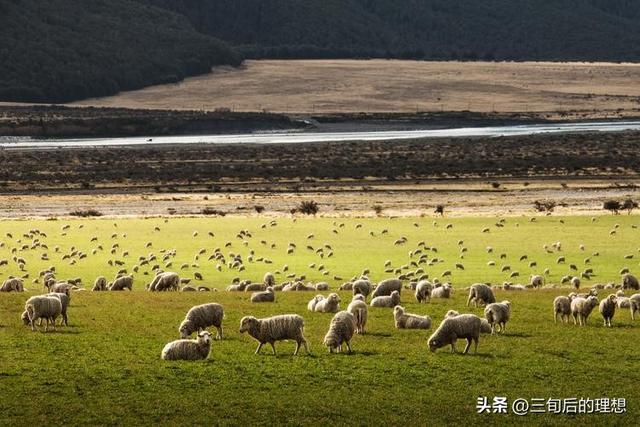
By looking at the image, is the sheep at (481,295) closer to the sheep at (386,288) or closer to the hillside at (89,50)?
the sheep at (386,288)

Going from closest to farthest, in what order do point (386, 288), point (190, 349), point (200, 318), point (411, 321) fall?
point (190, 349) < point (200, 318) < point (411, 321) < point (386, 288)

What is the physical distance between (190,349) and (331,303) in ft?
15.5

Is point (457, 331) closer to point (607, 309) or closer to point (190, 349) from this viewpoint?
point (607, 309)

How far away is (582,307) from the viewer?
2194 centimetres

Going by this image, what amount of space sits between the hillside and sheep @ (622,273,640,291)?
4646 inches

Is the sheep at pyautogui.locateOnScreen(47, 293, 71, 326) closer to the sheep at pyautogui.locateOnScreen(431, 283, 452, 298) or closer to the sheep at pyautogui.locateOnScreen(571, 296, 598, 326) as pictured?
the sheep at pyautogui.locateOnScreen(431, 283, 452, 298)

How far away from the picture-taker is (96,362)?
18.9 m

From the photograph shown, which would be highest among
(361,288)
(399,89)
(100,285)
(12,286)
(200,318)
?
(399,89)

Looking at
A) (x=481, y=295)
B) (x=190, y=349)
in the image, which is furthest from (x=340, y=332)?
(x=481, y=295)

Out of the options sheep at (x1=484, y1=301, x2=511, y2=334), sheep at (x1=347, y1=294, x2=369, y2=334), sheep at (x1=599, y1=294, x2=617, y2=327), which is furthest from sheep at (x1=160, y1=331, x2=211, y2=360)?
sheep at (x1=599, y1=294, x2=617, y2=327)

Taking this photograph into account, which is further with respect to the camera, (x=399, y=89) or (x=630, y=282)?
(x=399, y=89)

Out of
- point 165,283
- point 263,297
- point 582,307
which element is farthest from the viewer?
point 165,283

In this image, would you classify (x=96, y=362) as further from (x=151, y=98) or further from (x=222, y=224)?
(x=151, y=98)

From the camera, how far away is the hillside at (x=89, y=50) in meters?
144
